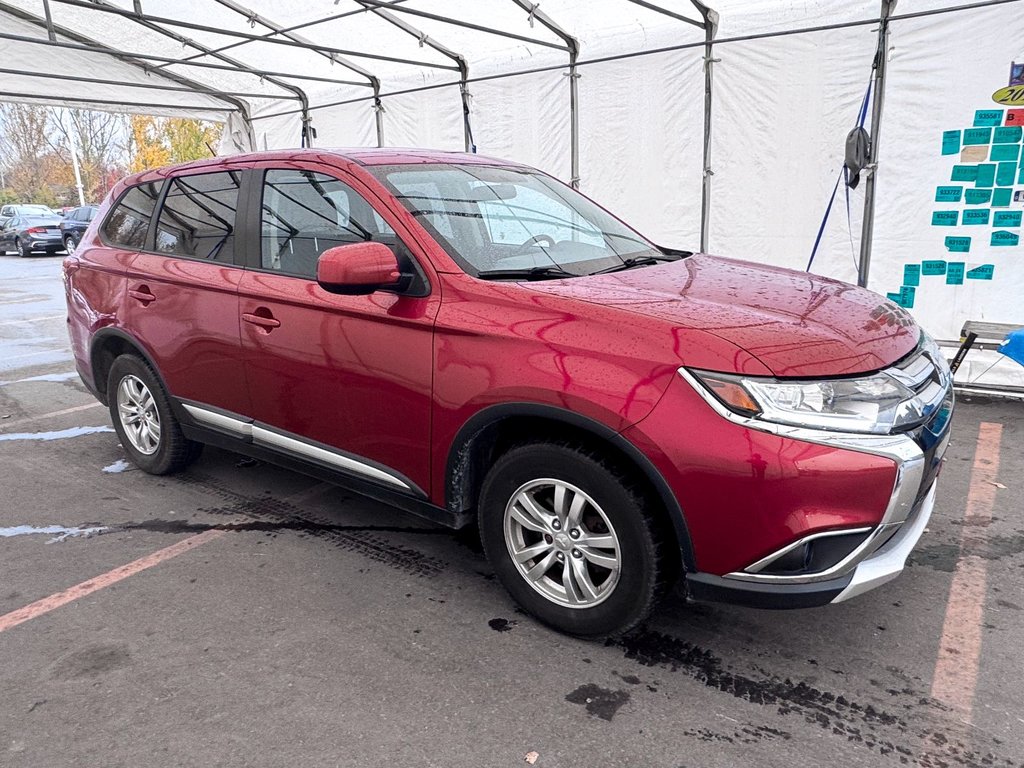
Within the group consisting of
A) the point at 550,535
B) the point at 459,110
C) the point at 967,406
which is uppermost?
the point at 459,110

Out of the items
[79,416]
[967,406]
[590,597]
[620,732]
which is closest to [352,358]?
[590,597]

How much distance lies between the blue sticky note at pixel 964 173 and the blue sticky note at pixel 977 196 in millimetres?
98

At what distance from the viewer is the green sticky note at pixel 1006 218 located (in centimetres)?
564

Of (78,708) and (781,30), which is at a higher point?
(781,30)

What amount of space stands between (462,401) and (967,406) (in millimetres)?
4759

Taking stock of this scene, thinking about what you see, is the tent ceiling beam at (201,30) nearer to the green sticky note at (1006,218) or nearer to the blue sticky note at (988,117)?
the blue sticky note at (988,117)

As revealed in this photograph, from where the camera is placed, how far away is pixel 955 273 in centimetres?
600

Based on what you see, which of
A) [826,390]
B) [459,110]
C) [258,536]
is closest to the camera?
[826,390]

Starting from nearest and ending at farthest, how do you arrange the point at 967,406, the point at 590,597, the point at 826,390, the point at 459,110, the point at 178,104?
1. the point at 826,390
2. the point at 590,597
3. the point at 967,406
4. the point at 459,110
5. the point at 178,104

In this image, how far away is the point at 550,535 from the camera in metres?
2.62

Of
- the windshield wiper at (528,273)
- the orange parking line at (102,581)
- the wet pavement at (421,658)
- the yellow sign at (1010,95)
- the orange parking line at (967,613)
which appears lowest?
the orange parking line at (967,613)

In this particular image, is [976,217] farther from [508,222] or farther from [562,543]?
[562,543]

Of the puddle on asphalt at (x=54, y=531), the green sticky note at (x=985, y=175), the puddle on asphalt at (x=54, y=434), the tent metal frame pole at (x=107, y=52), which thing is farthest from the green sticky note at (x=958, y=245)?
the tent metal frame pole at (x=107, y=52)

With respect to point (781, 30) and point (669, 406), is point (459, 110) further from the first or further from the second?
point (669, 406)
